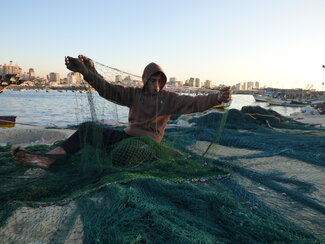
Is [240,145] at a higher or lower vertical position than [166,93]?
lower

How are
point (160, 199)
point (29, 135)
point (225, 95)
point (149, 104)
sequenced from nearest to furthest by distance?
point (160, 199)
point (225, 95)
point (149, 104)
point (29, 135)

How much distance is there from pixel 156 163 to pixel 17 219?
59.1 inches

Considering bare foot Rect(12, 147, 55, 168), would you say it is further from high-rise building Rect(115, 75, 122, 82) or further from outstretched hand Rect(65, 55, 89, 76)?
high-rise building Rect(115, 75, 122, 82)

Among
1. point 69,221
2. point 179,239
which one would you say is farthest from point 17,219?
point 179,239

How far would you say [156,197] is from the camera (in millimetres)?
1852

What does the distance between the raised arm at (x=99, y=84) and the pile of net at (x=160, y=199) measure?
787mm

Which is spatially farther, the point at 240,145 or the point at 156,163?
the point at 240,145

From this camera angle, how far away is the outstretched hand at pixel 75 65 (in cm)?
293

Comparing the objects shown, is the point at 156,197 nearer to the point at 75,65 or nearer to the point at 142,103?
the point at 142,103

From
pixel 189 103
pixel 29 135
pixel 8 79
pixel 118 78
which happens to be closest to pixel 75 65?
pixel 118 78

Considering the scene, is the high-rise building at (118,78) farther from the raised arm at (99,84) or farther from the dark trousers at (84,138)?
the dark trousers at (84,138)

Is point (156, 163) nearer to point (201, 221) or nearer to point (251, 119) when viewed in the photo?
point (201, 221)

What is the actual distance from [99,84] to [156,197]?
1929mm

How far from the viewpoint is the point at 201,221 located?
5.15 ft
